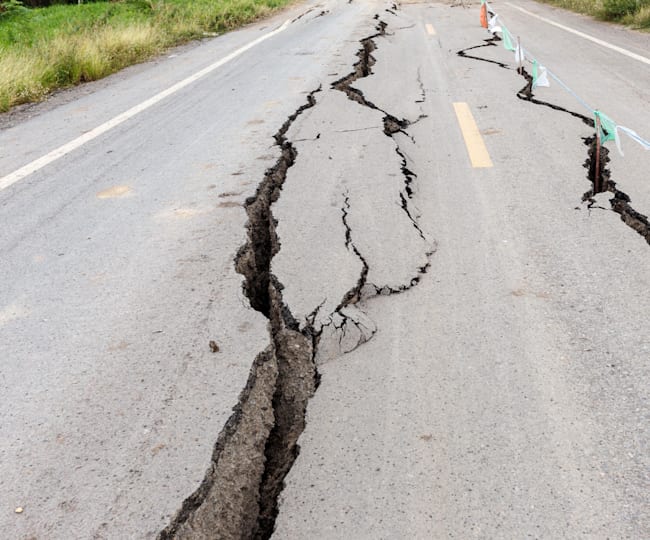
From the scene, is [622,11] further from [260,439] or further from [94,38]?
[260,439]

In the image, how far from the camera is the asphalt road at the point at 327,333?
1821 mm

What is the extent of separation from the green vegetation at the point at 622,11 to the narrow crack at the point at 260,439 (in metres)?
10.6

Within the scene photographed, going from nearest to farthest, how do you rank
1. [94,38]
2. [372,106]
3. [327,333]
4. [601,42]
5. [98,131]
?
[327,333]
[98,131]
[372,106]
[601,42]
[94,38]

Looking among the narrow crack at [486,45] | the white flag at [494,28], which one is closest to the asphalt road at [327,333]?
the narrow crack at [486,45]

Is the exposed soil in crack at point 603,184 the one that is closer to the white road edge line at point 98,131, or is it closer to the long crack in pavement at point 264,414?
the long crack in pavement at point 264,414

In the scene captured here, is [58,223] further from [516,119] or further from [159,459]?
[516,119]

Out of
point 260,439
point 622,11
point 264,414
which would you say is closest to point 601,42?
point 622,11

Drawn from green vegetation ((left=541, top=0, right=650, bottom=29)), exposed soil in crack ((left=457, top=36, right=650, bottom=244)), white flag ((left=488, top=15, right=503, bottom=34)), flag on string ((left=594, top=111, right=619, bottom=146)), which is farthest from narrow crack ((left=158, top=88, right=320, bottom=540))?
green vegetation ((left=541, top=0, right=650, bottom=29))

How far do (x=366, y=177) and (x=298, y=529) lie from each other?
9.44 feet

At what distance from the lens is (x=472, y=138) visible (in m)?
5.06

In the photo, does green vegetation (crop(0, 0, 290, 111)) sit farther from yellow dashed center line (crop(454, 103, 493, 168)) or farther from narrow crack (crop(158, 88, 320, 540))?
narrow crack (crop(158, 88, 320, 540))

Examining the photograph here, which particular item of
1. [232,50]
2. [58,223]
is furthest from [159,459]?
[232,50]

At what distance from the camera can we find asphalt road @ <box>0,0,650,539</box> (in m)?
1.82

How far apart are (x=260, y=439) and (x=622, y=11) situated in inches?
491
